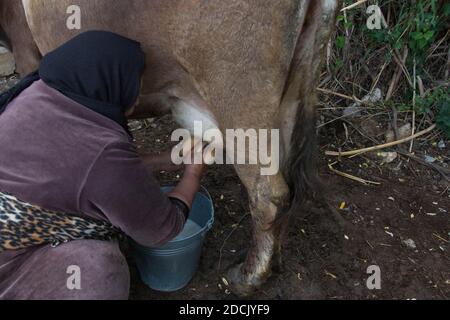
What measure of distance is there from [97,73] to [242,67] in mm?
531

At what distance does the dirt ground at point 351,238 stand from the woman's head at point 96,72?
3.45 ft

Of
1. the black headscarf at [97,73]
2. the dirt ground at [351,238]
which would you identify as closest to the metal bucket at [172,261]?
the dirt ground at [351,238]

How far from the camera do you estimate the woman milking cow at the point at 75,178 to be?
1.57 meters

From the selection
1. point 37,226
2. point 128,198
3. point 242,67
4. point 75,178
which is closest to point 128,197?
point 128,198

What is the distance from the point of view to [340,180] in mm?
3012

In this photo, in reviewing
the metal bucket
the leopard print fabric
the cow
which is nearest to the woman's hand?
the cow

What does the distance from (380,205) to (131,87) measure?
1.73 m

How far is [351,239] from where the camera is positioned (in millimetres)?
2576

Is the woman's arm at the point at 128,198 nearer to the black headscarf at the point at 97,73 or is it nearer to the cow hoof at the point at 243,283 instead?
the black headscarf at the point at 97,73

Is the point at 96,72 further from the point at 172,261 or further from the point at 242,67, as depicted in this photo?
the point at 172,261

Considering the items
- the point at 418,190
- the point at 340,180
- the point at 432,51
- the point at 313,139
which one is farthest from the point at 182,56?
the point at 432,51

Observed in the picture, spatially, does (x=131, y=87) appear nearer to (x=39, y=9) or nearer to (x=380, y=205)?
(x=39, y=9)

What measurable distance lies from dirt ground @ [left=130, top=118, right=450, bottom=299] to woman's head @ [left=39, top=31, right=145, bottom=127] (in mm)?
1010

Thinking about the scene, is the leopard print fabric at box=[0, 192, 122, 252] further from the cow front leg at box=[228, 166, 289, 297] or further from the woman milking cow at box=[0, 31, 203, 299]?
the cow front leg at box=[228, 166, 289, 297]
